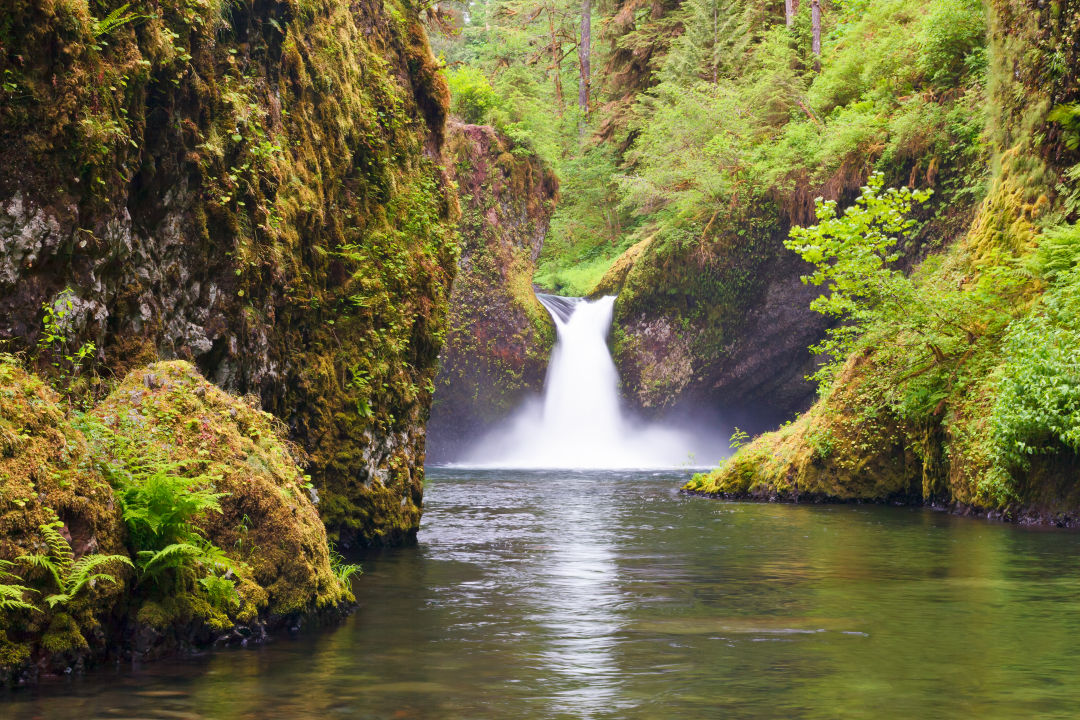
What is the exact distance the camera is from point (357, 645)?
6086 millimetres

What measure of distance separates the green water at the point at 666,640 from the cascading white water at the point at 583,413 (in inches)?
693

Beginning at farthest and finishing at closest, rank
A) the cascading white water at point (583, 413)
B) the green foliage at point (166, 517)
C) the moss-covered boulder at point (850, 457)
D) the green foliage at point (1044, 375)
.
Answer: the cascading white water at point (583, 413) → the moss-covered boulder at point (850, 457) → the green foliage at point (1044, 375) → the green foliage at point (166, 517)

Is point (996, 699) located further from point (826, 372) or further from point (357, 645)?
point (826, 372)

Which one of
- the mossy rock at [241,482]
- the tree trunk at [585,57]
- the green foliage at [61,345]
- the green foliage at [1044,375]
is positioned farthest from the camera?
the tree trunk at [585,57]

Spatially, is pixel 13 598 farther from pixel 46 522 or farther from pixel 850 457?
pixel 850 457

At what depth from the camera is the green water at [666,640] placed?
4.79 m

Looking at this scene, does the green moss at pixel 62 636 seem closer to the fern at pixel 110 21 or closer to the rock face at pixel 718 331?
the fern at pixel 110 21

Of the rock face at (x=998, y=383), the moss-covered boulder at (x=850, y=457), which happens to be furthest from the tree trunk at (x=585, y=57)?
the moss-covered boulder at (x=850, y=457)

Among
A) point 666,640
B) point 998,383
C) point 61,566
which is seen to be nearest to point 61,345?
point 61,566

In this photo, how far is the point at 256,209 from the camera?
8609 millimetres

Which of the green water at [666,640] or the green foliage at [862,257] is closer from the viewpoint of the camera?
the green water at [666,640]

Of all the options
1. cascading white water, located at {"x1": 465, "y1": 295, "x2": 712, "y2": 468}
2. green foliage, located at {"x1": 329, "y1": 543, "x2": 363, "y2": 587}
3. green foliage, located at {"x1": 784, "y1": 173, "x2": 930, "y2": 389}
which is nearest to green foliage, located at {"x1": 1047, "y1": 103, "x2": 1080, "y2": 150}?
green foliage, located at {"x1": 784, "y1": 173, "x2": 930, "y2": 389}

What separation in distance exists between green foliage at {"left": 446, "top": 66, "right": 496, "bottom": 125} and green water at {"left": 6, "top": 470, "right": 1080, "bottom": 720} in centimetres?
2254

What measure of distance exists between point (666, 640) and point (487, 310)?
2409 cm
